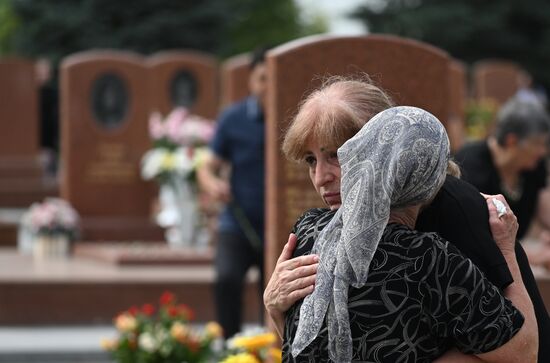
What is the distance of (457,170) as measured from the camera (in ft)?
10.8

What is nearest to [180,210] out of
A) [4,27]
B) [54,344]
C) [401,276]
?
[54,344]

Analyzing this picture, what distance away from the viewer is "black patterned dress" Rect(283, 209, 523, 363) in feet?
9.44

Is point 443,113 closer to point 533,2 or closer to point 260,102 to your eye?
point 260,102

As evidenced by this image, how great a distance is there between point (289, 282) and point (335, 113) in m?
0.36

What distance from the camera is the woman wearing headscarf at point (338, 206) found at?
10.0ft

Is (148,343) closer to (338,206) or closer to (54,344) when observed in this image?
(54,344)

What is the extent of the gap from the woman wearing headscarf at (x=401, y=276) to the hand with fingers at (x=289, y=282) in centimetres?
12

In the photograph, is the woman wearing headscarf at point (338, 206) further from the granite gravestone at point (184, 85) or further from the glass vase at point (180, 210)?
the granite gravestone at point (184, 85)

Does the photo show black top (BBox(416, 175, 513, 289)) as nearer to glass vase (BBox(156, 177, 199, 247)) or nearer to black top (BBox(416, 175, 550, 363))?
black top (BBox(416, 175, 550, 363))

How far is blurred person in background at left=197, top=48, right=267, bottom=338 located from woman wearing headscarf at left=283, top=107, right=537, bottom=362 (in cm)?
461

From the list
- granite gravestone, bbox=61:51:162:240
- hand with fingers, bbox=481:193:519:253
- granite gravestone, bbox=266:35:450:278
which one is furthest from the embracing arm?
granite gravestone, bbox=61:51:162:240

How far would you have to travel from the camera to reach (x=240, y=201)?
7645mm

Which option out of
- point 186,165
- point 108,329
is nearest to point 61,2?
point 186,165

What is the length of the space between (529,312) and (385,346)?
311 millimetres
